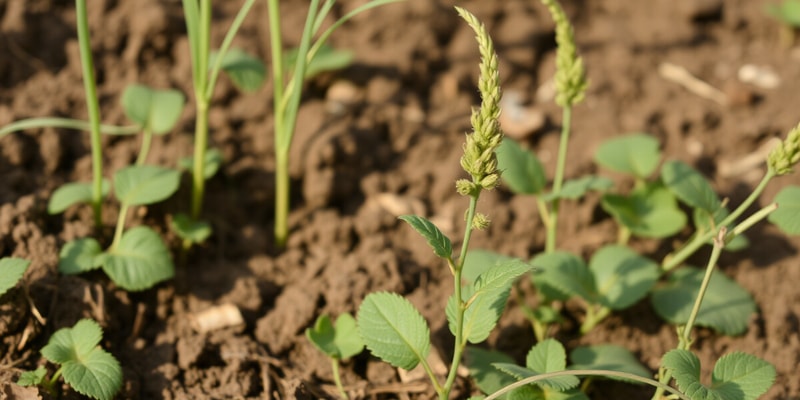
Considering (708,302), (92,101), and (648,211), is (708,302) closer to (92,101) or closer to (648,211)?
(648,211)

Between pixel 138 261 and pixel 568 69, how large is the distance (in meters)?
1.26

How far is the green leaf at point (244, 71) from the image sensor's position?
2449 mm

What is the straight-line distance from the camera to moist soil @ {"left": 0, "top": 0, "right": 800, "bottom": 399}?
2.19m

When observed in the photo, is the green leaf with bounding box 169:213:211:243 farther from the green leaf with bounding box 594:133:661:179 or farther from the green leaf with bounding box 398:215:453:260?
the green leaf with bounding box 594:133:661:179

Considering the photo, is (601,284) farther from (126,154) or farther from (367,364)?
(126,154)

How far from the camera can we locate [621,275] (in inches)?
92.7

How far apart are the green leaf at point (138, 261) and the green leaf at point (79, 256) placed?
3cm

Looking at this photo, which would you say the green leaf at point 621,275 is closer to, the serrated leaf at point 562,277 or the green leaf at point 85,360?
the serrated leaf at point 562,277

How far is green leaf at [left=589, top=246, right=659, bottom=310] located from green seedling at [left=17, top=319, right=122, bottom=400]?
129 centimetres

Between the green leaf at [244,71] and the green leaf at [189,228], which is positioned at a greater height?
the green leaf at [244,71]

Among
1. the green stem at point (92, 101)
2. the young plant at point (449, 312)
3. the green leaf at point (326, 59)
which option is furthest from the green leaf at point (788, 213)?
the green stem at point (92, 101)

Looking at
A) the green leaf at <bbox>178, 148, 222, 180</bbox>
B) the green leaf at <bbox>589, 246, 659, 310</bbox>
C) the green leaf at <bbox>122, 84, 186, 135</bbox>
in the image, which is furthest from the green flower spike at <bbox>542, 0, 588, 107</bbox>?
the green leaf at <bbox>122, 84, 186, 135</bbox>

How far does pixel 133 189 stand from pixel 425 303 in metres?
0.88

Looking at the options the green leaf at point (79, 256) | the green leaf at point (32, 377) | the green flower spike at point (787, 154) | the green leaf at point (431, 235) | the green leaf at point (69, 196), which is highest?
the green flower spike at point (787, 154)
